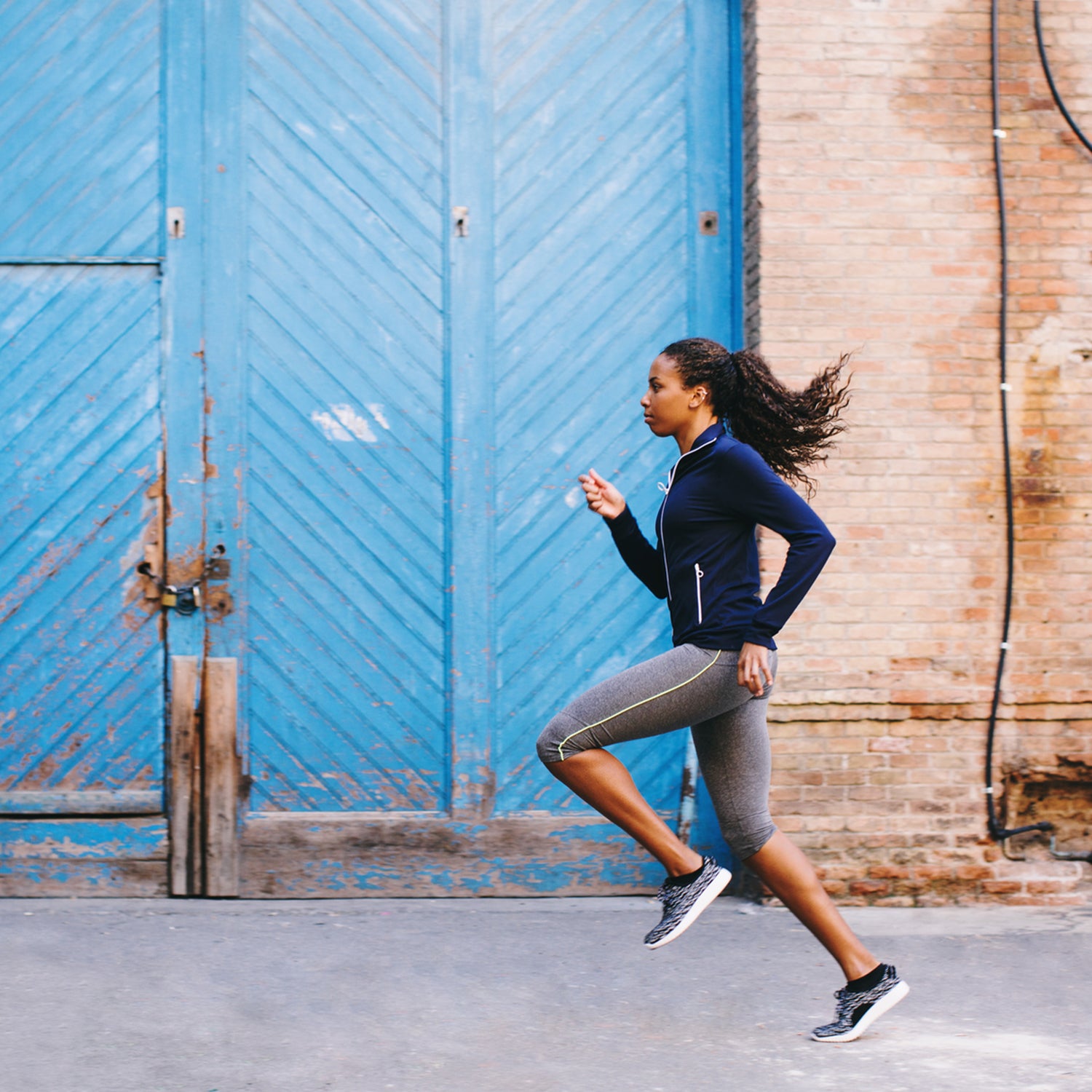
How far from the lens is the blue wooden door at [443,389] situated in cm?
519

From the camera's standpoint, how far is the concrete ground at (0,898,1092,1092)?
3.32 meters

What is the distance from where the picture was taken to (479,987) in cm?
400

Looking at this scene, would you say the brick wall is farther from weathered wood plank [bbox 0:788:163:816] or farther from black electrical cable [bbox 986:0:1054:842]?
weathered wood plank [bbox 0:788:163:816]

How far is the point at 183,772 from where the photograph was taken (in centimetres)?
512

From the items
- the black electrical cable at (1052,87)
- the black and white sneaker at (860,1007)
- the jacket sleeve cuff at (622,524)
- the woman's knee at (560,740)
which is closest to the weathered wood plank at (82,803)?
the woman's knee at (560,740)

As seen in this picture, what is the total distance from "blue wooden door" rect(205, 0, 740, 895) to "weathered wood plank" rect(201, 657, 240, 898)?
0.06 meters

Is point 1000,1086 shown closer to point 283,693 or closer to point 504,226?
point 283,693

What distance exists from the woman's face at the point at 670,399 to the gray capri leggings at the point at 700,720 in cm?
71

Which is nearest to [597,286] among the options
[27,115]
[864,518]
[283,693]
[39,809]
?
[864,518]

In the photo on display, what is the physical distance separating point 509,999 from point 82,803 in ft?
7.48

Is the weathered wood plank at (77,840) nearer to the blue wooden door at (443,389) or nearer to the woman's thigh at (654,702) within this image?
the blue wooden door at (443,389)

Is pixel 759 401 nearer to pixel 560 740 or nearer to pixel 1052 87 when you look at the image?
pixel 560 740

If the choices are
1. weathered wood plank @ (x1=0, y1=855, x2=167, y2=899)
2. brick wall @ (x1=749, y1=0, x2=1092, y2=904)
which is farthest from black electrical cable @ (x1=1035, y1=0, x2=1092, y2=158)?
weathered wood plank @ (x1=0, y1=855, x2=167, y2=899)

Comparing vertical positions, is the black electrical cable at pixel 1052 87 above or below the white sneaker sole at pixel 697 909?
above
